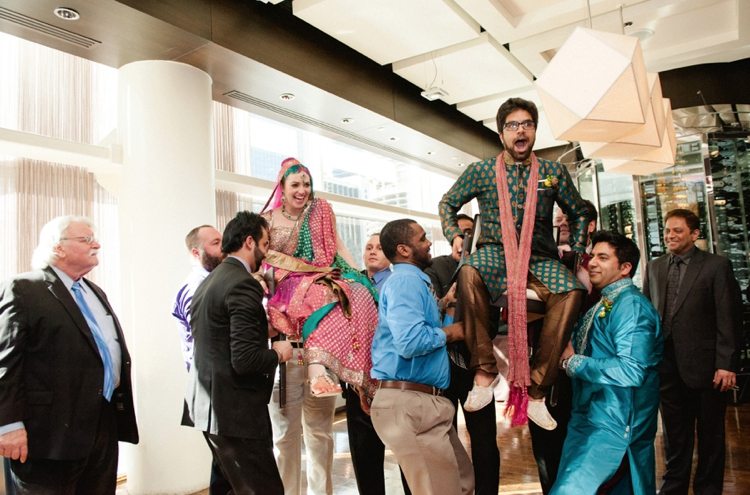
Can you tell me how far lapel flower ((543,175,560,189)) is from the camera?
2.72 m

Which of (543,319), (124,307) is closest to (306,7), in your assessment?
(124,307)

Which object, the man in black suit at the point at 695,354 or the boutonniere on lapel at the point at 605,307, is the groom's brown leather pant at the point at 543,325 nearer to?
the boutonniere on lapel at the point at 605,307

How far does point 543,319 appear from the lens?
2.66m

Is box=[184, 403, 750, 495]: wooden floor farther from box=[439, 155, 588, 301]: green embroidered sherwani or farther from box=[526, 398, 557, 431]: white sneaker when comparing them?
box=[439, 155, 588, 301]: green embroidered sherwani

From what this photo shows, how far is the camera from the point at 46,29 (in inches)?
155

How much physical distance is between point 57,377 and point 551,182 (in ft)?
7.83

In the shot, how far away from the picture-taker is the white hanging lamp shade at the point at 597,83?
2871 millimetres

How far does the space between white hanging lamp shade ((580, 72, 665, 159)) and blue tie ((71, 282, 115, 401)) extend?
302 cm

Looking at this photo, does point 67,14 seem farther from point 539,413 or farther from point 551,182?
point 539,413

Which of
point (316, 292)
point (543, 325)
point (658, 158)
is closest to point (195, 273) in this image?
point (316, 292)

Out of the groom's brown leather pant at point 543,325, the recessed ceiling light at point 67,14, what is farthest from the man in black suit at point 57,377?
the recessed ceiling light at point 67,14

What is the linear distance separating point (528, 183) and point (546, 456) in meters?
1.51

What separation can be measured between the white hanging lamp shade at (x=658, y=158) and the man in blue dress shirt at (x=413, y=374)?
2.24m

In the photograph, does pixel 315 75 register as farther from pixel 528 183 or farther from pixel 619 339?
pixel 619 339
